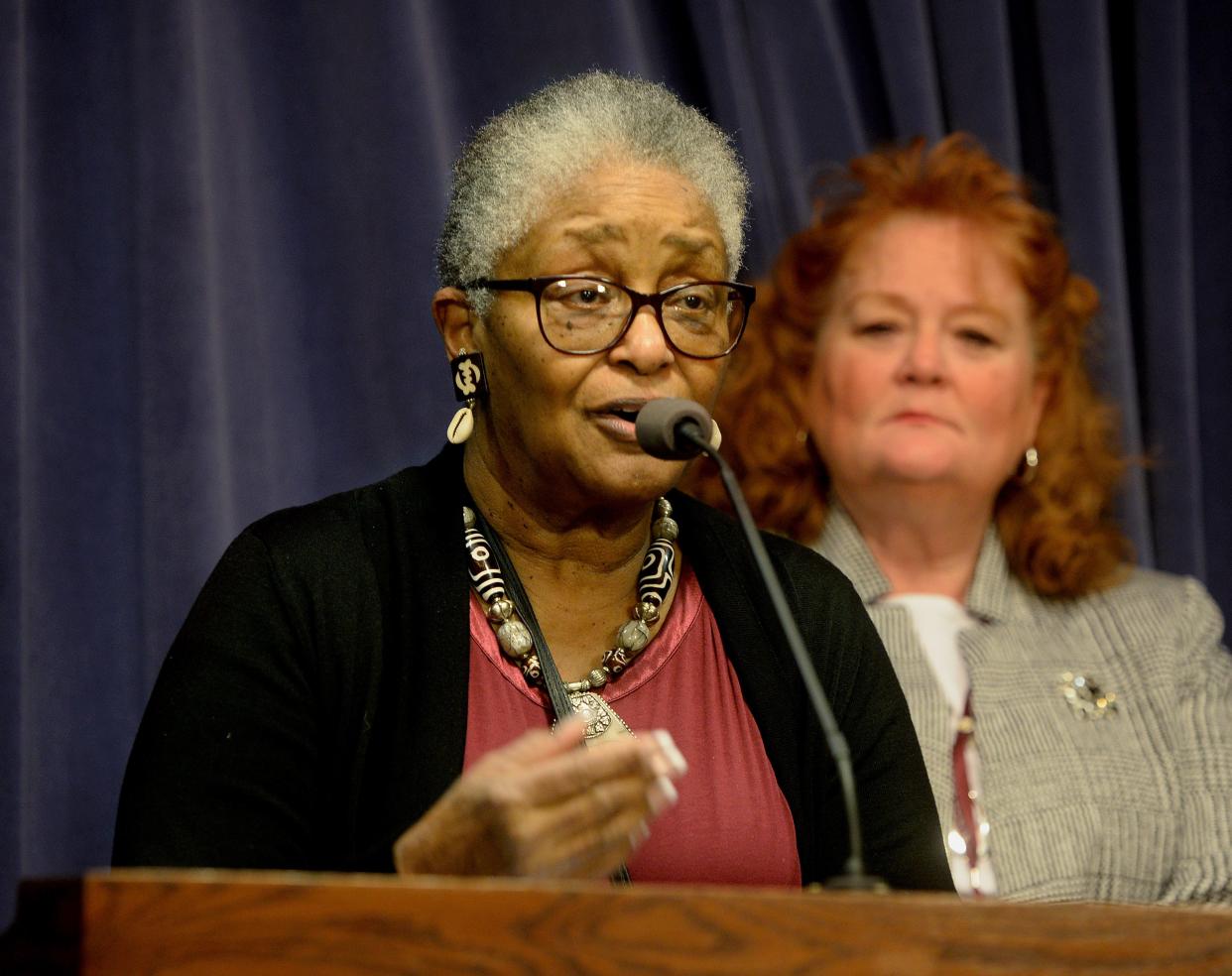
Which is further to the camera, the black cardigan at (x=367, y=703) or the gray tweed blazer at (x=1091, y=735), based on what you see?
the gray tweed blazer at (x=1091, y=735)

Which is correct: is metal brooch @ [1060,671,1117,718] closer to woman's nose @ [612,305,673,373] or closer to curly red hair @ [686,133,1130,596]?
curly red hair @ [686,133,1130,596]

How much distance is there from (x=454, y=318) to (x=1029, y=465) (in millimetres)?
1280

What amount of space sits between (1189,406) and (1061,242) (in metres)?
0.40

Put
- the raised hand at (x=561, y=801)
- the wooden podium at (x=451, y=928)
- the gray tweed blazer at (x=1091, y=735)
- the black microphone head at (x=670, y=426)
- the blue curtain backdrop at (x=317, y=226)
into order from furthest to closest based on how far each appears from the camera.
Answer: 1. the gray tweed blazer at (x=1091, y=735)
2. the blue curtain backdrop at (x=317, y=226)
3. the black microphone head at (x=670, y=426)
4. the raised hand at (x=561, y=801)
5. the wooden podium at (x=451, y=928)

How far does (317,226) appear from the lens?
236 cm

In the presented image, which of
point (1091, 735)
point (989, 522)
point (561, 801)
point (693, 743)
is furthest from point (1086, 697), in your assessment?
point (561, 801)

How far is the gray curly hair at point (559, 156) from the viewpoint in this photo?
1.64m

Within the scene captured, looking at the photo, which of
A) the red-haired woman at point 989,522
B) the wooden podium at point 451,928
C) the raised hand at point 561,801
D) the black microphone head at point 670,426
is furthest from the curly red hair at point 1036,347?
the wooden podium at point 451,928

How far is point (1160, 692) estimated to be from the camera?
2.36m

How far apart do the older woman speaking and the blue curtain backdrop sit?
0.59m

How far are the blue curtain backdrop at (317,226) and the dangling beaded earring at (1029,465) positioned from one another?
24 cm

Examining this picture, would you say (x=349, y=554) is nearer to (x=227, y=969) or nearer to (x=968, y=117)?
(x=227, y=969)

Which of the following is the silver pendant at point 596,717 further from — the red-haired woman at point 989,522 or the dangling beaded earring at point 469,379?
the red-haired woman at point 989,522

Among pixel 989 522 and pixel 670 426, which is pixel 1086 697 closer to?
pixel 989 522
